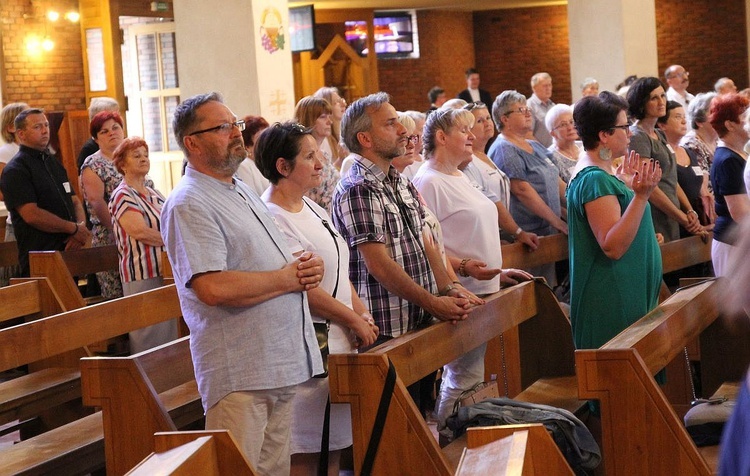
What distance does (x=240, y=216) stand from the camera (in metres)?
2.91

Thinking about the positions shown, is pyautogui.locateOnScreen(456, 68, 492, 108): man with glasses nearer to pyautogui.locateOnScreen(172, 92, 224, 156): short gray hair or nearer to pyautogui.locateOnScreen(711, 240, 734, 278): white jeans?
pyautogui.locateOnScreen(711, 240, 734, 278): white jeans

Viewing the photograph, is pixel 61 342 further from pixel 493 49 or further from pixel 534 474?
pixel 493 49

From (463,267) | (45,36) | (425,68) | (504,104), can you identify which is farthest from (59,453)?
(425,68)

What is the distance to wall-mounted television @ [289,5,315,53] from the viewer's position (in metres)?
12.8

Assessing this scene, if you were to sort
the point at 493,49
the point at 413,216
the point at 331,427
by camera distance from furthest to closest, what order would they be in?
the point at 493,49 → the point at 413,216 → the point at 331,427

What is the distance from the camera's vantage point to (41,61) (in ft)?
38.1

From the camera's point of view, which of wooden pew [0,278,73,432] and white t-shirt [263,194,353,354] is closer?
white t-shirt [263,194,353,354]

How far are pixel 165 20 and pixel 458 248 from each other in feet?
26.6

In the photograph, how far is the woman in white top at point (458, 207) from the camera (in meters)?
4.16

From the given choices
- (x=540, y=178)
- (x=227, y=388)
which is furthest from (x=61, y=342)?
(x=540, y=178)

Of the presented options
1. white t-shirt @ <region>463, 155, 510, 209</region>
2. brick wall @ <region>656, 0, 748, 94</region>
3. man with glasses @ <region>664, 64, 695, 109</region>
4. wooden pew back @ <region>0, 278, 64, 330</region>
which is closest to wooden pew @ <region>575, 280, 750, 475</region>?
white t-shirt @ <region>463, 155, 510, 209</region>

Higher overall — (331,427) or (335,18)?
(335,18)

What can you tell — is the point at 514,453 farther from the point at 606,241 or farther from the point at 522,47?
the point at 522,47

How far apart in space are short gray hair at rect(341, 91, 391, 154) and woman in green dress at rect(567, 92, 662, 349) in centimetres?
77
